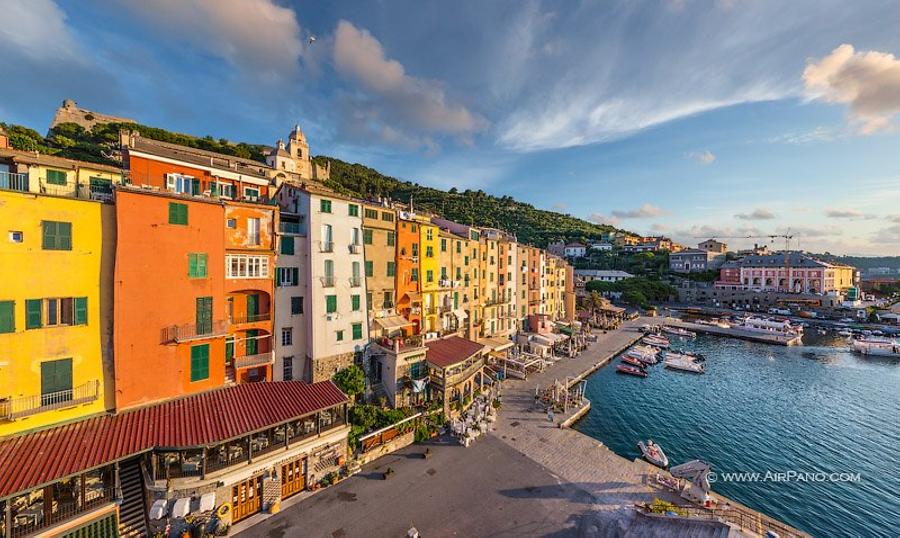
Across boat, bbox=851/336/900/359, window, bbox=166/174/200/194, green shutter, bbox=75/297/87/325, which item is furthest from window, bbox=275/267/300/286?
boat, bbox=851/336/900/359

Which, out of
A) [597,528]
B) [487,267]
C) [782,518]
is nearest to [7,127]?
[487,267]

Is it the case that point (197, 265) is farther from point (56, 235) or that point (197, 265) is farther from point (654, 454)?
point (654, 454)

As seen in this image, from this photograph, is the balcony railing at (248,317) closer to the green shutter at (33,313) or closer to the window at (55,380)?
the window at (55,380)

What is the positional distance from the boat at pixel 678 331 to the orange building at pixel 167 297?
8811 cm

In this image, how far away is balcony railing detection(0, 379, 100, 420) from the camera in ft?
50.1

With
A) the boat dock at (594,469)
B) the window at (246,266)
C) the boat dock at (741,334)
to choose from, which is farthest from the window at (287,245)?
the boat dock at (741,334)

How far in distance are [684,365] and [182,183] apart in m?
69.7

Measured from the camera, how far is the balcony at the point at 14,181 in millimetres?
17594

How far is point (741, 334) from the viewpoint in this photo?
248ft

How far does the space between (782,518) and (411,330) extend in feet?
106

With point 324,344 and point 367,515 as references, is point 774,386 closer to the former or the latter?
point 367,515

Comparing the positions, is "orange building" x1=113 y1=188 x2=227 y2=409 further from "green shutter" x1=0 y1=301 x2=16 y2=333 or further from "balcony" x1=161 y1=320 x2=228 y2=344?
"green shutter" x1=0 y1=301 x2=16 y2=333

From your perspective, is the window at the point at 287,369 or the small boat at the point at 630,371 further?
the small boat at the point at 630,371

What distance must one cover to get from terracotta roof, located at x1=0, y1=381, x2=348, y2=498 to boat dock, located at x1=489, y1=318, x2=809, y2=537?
16.5 m
